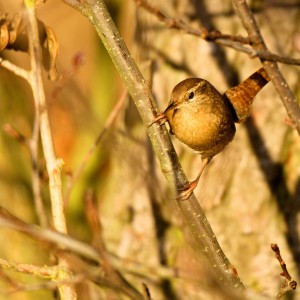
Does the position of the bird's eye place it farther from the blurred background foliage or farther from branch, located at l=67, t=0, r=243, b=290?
branch, located at l=67, t=0, r=243, b=290

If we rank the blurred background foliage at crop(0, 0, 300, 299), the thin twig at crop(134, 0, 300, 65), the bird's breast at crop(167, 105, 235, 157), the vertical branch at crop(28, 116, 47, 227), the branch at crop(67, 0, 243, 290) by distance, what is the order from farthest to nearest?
the blurred background foliage at crop(0, 0, 300, 299)
the bird's breast at crop(167, 105, 235, 157)
the vertical branch at crop(28, 116, 47, 227)
the branch at crop(67, 0, 243, 290)
the thin twig at crop(134, 0, 300, 65)

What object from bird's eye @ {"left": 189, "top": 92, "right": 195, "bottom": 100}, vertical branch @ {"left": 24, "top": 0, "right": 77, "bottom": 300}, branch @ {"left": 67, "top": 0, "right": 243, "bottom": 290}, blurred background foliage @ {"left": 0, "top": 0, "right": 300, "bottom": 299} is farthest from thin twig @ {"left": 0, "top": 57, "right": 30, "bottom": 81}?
blurred background foliage @ {"left": 0, "top": 0, "right": 300, "bottom": 299}

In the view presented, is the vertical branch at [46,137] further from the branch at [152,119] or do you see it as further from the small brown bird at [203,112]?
the small brown bird at [203,112]

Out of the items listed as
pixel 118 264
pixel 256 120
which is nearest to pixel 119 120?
pixel 256 120

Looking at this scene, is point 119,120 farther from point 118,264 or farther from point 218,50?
point 118,264

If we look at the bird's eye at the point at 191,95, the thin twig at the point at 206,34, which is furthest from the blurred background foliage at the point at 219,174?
the thin twig at the point at 206,34

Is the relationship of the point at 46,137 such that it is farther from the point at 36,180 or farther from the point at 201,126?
the point at 201,126
